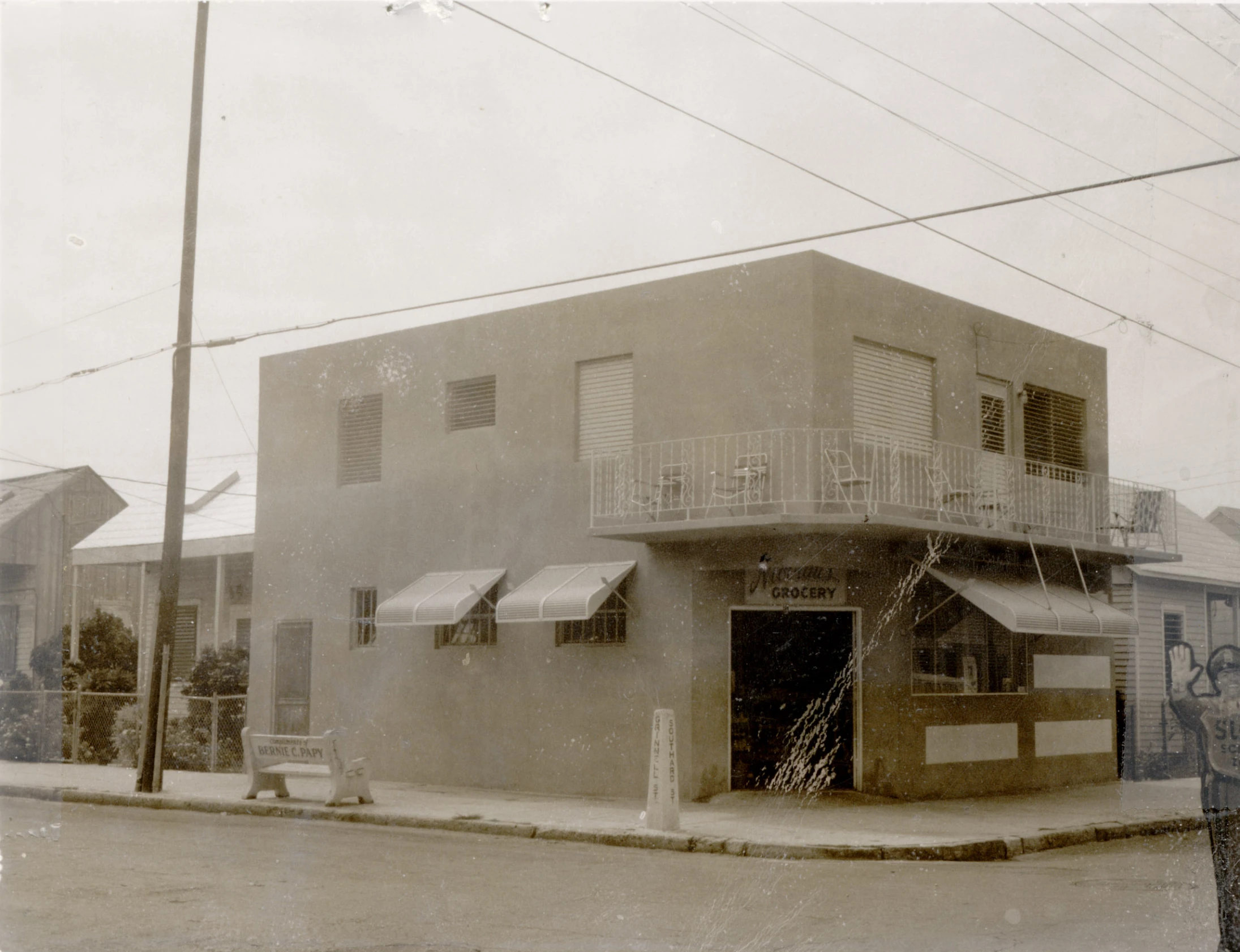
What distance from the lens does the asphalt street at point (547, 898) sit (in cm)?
750

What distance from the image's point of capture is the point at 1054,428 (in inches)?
763

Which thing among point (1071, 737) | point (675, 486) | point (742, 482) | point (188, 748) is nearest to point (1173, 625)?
point (1071, 737)

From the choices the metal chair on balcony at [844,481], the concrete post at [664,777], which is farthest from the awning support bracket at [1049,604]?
the concrete post at [664,777]

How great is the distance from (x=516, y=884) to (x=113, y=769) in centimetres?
1321

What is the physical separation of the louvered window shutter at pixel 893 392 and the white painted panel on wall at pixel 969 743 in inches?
147

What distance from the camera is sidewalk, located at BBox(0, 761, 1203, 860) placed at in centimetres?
1211

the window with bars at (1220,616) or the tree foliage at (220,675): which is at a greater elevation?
the window with bars at (1220,616)

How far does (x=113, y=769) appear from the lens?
67.7 ft

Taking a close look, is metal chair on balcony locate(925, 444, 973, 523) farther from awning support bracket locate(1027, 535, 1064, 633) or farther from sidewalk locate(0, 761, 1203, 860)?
sidewalk locate(0, 761, 1203, 860)

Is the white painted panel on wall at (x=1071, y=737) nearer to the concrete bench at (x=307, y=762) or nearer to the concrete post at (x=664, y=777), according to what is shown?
the concrete post at (x=664, y=777)

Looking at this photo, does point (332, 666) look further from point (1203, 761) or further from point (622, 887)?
point (1203, 761)

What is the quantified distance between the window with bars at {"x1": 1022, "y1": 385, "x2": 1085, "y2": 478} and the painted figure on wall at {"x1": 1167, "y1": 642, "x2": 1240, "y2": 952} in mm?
12811

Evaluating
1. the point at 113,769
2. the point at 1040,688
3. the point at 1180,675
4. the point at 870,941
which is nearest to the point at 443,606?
the point at 113,769

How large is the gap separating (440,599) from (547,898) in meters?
8.99
